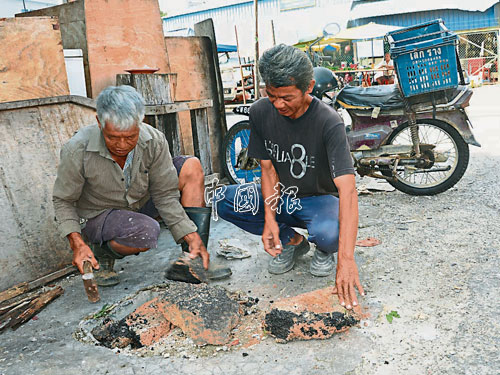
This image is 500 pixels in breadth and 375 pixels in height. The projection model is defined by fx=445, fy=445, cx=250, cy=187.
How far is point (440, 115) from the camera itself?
465cm

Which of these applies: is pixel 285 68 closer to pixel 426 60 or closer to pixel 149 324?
pixel 149 324

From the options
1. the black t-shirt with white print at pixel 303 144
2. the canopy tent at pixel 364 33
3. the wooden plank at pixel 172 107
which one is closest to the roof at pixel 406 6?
the canopy tent at pixel 364 33

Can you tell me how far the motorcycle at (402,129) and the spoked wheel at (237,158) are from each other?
1107 millimetres

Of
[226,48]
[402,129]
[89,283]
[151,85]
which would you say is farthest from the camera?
[226,48]

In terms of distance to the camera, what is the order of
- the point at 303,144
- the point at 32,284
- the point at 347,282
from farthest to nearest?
the point at 32,284, the point at 303,144, the point at 347,282

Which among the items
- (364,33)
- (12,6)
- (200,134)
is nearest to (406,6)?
(364,33)

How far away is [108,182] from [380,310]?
1.79 meters

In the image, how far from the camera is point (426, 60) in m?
4.36

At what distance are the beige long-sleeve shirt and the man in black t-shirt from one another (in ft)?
1.58

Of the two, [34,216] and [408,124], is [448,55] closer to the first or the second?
[408,124]

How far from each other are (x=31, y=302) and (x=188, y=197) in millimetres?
1175

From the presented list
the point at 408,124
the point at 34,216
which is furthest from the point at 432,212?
the point at 34,216

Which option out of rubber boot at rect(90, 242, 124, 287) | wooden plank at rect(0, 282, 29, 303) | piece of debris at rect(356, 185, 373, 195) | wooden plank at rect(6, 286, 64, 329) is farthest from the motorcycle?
wooden plank at rect(0, 282, 29, 303)

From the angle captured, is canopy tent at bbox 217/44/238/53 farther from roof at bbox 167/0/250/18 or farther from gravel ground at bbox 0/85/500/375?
Answer: gravel ground at bbox 0/85/500/375
